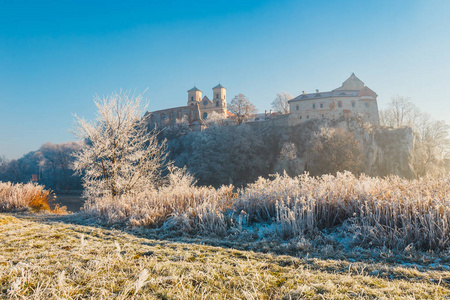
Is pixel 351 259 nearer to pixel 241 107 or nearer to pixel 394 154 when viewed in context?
pixel 394 154

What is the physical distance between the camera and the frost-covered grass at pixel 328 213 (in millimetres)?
3547

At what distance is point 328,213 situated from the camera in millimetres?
4715

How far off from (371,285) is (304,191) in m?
3.47

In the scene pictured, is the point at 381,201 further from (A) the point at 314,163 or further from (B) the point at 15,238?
(A) the point at 314,163

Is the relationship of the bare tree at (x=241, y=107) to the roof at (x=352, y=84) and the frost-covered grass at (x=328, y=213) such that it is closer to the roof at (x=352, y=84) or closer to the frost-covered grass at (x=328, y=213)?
the roof at (x=352, y=84)

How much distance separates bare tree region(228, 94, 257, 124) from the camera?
62.1m

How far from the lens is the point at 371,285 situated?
6.08 feet

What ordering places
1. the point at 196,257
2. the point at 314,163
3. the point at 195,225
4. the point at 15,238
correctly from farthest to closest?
the point at 314,163 < the point at 195,225 < the point at 15,238 < the point at 196,257

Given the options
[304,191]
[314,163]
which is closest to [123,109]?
[304,191]

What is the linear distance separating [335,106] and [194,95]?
4216 centimetres

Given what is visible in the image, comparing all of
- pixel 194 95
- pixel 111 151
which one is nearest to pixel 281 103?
pixel 194 95

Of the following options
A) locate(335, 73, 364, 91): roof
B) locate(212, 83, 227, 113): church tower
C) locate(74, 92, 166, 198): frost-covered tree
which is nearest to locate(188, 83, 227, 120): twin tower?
locate(212, 83, 227, 113): church tower

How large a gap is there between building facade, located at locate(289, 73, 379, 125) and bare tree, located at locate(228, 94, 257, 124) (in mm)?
10723

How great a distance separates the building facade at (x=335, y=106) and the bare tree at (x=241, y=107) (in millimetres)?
10723
